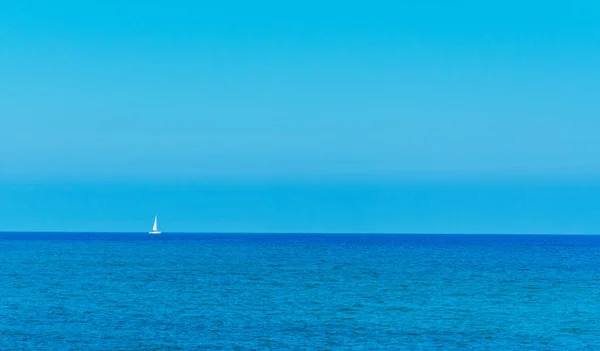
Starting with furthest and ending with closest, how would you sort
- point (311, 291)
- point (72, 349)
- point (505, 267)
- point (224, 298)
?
point (505, 267)
point (311, 291)
point (224, 298)
point (72, 349)

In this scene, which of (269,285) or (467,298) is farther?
(269,285)

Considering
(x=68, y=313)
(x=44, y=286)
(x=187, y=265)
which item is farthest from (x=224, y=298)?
(x=187, y=265)

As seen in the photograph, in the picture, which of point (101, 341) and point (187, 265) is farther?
point (187, 265)

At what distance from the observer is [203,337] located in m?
40.6

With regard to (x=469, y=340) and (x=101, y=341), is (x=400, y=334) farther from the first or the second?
(x=101, y=341)

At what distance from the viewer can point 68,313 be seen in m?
48.1

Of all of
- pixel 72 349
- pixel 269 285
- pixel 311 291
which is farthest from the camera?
pixel 269 285

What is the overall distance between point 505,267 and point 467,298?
4143 cm

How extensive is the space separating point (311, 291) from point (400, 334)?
21093 millimetres

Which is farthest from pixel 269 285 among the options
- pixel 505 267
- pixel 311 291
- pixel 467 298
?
pixel 505 267

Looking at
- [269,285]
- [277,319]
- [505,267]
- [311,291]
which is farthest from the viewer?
[505,267]

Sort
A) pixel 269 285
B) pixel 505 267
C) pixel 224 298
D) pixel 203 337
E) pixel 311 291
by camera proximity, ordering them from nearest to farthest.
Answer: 1. pixel 203 337
2. pixel 224 298
3. pixel 311 291
4. pixel 269 285
5. pixel 505 267

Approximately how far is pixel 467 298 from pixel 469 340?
18.5 metres

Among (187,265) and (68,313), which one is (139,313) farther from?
(187,265)
